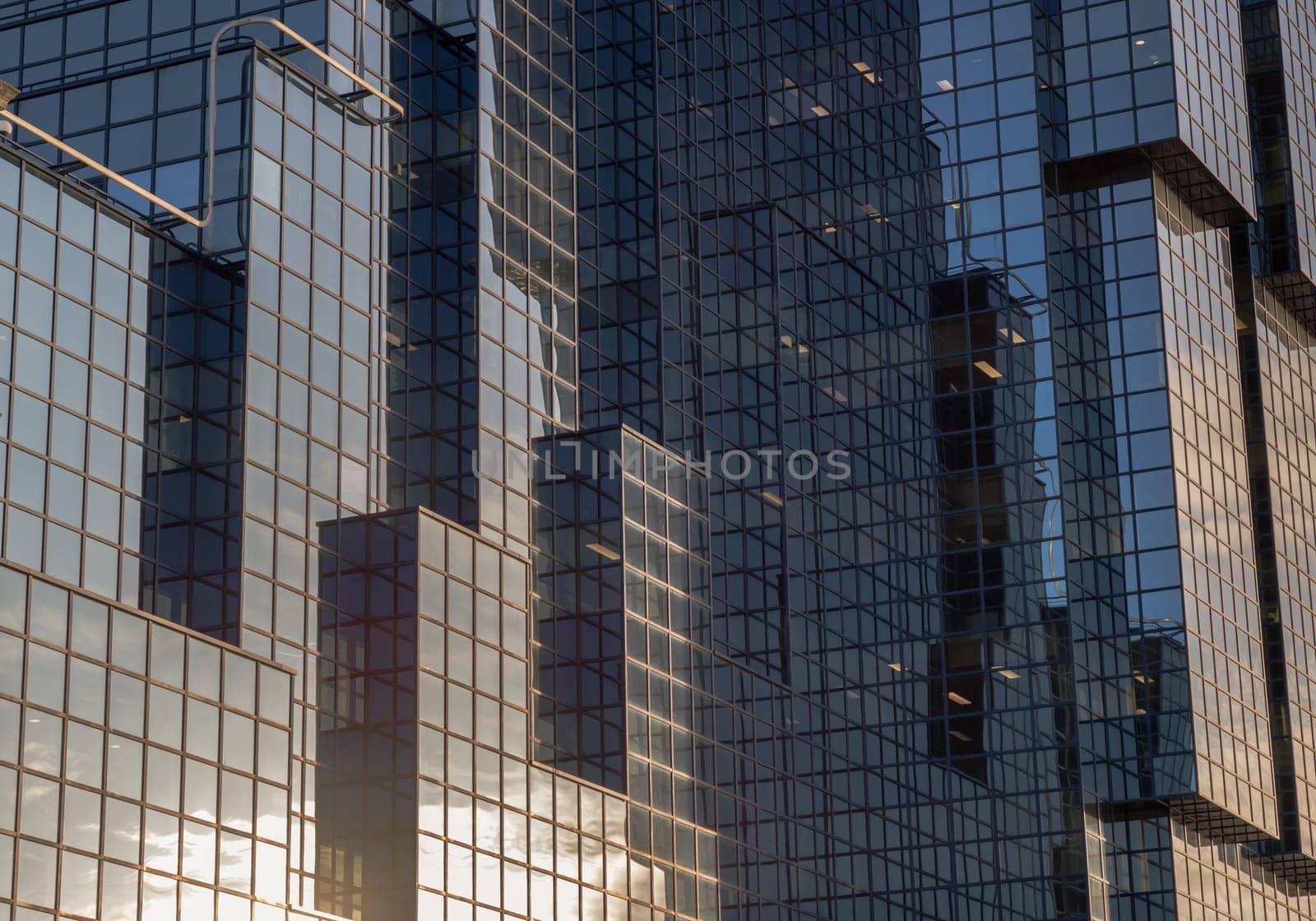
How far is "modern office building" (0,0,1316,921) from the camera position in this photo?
62125mm

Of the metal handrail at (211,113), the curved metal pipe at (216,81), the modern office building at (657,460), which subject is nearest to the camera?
the modern office building at (657,460)

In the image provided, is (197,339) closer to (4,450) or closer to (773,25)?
(4,450)

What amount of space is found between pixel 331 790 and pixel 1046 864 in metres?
45.7

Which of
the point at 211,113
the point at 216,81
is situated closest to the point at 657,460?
the point at 211,113

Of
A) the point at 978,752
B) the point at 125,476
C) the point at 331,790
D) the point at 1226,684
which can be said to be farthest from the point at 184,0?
the point at 1226,684

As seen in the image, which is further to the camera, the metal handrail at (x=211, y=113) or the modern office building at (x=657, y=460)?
the metal handrail at (x=211, y=113)

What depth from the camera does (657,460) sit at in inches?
3255

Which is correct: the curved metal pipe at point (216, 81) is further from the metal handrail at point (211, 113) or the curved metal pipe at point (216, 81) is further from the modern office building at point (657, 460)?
the modern office building at point (657, 460)

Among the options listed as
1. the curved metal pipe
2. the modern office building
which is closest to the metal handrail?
the curved metal pipe

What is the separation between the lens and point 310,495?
→ 68.4 meters

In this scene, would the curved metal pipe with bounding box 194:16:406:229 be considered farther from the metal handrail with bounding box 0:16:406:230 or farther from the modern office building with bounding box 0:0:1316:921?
the modern office building with bounding box 0:0:1316:921

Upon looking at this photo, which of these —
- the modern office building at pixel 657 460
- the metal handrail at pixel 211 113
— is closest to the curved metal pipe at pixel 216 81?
the metal handrail at pixel 211 113

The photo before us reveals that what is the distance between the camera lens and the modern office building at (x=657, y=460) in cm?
6212

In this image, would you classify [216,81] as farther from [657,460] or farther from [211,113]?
[657,460]
